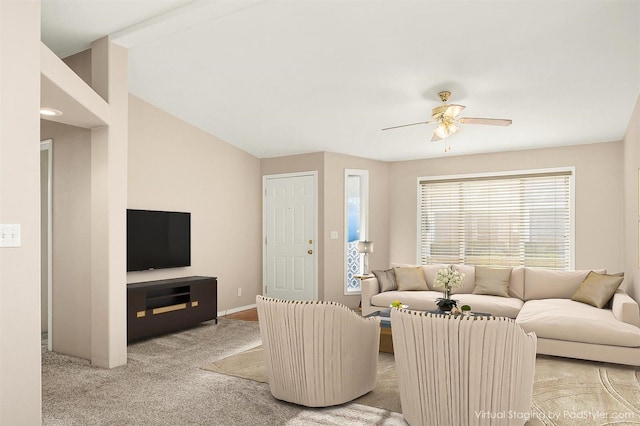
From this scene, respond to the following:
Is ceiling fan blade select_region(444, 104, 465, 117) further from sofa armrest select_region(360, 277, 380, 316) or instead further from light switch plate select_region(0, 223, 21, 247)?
light switch plate select_region(0, 223, 21, 247)

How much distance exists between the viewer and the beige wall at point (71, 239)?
14.1 ft

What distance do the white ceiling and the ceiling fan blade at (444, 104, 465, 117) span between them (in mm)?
237

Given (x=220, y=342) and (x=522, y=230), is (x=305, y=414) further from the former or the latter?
(x=522, y=230)

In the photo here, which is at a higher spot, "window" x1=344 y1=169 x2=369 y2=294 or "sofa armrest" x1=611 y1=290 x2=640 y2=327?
"window" x1=344 y1=169 x2=369 y2=294

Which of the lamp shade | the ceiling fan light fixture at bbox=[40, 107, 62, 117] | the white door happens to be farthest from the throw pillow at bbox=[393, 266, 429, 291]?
the ceiling fan light fixture at bbox=[40, 107, 62, 117]

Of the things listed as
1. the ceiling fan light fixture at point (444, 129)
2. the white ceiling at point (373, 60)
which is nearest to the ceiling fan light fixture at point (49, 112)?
the white ceiling at point (373, 60)

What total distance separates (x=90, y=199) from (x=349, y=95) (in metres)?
2.79

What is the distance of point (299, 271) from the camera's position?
715 centimetres

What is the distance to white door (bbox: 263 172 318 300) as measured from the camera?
7062 mm

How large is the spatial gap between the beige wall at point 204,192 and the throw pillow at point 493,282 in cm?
337

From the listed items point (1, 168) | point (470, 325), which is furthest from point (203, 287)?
point (470, 325)

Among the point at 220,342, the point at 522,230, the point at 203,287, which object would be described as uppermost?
the point at 522,230

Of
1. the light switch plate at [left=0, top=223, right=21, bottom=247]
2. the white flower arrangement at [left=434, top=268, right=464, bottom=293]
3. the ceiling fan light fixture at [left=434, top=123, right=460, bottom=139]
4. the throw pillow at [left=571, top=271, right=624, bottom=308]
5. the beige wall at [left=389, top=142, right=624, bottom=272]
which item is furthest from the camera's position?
the beige wall at [left=389, top=142, right=624, bottom=272]

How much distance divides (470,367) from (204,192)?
4.70m
